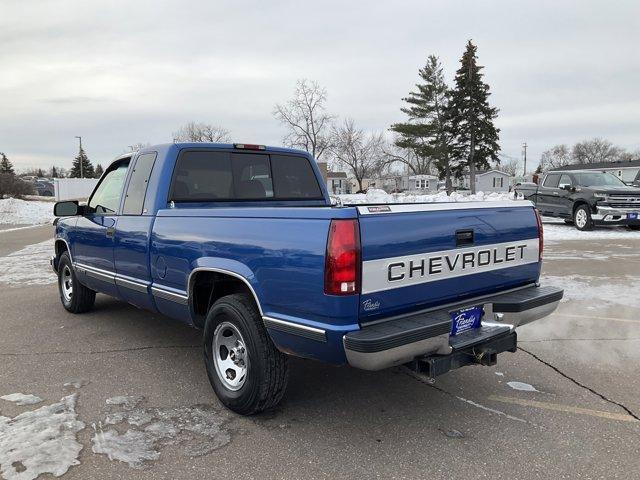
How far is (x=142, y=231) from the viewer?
441 cm

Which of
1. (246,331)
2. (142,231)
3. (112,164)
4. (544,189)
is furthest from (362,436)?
(544,189)

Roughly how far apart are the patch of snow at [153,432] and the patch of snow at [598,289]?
17.5 feet

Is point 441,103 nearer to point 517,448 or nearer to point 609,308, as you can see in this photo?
point 609,308

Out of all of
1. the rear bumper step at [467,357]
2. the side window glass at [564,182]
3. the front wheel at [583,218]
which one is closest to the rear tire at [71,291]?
the rear bumper step at [467,357]

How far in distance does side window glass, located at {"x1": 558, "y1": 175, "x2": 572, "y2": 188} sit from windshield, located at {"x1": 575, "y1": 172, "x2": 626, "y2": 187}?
27 cm

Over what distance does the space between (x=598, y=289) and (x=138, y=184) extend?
656 cm

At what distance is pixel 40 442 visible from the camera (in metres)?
3.24

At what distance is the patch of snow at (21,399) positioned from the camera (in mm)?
3846

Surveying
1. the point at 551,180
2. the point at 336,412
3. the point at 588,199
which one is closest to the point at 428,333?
the point at 336,412

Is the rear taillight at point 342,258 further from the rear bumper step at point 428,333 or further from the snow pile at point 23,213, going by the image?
the snow pile at point 23,213

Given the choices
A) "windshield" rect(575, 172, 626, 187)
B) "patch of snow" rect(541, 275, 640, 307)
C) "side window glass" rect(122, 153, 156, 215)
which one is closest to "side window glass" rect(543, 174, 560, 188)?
"windshield" rect(575, 172, 626, 187)

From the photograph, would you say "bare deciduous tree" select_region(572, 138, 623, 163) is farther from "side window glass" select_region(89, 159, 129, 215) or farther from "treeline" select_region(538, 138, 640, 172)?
"side window glass" select_region(89, 159, 129, 215)

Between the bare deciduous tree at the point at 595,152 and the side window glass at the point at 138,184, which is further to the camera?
the bare deciduous tree at the point at 595,152

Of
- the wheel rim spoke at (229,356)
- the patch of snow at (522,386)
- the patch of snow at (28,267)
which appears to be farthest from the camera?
the patch of snow at (28,267)
